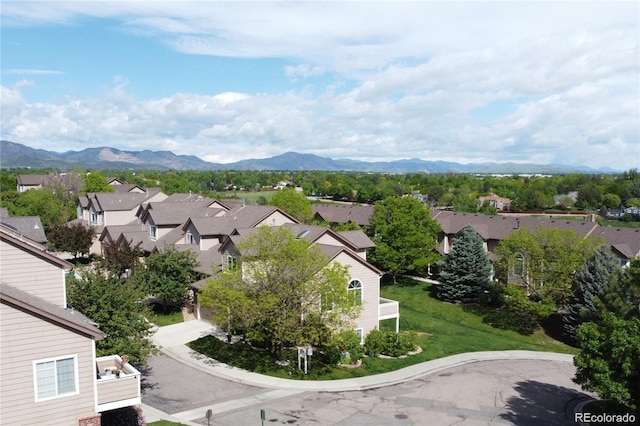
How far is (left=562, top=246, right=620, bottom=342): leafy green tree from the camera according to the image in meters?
35.2

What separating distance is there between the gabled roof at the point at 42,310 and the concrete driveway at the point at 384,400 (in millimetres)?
6560

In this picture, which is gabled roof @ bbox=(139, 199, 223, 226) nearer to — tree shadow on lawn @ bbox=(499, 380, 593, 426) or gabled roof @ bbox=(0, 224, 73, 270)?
gabled roof @ bbox=(0, 224, 73, 270)

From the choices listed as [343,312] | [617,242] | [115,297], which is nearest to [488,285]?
[617,242]

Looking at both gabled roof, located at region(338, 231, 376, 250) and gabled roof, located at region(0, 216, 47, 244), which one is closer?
gabled roof, located at region(338, 231, 376, 250)

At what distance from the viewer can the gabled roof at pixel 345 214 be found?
221 feet

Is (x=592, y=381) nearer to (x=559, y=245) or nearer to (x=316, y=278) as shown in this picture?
(x=316, y=278)

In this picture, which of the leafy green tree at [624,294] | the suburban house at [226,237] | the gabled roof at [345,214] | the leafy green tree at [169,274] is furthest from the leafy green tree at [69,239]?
the leafy green tree at [624,294]

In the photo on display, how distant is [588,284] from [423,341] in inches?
473

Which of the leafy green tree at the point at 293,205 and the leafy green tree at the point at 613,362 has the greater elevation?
the leafy green tree at the point at 293,205

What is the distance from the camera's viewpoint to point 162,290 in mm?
34812

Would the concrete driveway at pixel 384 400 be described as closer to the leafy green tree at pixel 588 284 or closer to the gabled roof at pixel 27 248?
the gabled roof at pixel 27 248

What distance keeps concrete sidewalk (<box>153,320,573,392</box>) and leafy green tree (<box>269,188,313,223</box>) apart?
92.0 feet

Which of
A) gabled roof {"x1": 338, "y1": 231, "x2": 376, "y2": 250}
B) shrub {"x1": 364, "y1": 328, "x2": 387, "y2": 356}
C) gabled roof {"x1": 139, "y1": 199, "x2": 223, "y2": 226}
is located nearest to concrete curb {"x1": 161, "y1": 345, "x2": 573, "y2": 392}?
shrub {"x1": 364, "y1": 328, "x2": 387, "y2": 356}

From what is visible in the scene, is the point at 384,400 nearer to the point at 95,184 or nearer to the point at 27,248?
the point at 27,248
